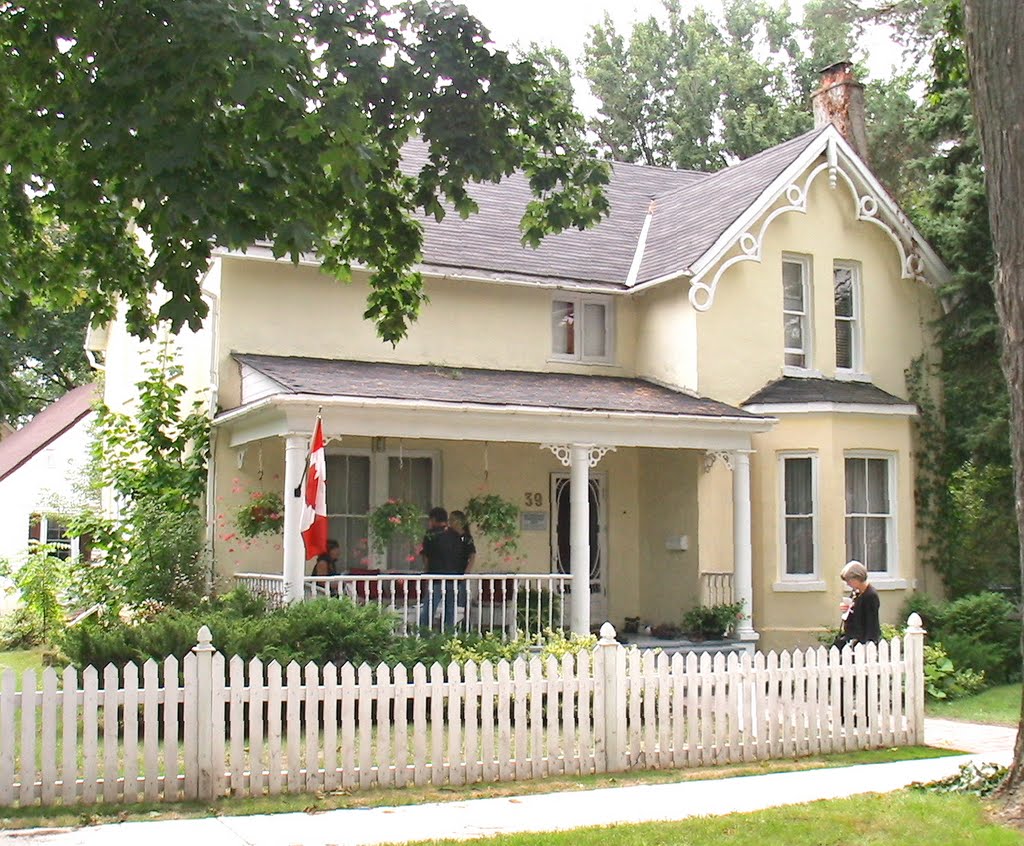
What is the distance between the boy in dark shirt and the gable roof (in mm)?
15876

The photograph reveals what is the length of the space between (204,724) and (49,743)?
41.4 inches

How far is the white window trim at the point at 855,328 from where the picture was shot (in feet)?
64.6

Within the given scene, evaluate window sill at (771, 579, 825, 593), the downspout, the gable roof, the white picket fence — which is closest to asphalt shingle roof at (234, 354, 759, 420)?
the downspout

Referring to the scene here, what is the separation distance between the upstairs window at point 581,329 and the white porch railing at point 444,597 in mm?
3907

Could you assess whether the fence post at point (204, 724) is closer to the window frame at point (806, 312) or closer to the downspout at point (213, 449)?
the downspout at point (213, 449)

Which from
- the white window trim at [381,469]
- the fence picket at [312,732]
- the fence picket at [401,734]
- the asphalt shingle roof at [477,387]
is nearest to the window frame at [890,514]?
the asphalt shingle roof at [477,387]

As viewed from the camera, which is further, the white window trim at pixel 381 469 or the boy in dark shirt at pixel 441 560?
the white window trim at pixel 381 469

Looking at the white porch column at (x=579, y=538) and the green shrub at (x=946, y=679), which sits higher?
the white porch column at (x=579, y=538)

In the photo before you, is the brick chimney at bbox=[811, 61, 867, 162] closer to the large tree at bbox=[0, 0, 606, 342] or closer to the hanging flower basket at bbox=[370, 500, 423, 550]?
the hanging flower basket at bbox=[370, 500, 423, 550]

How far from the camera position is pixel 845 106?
2227 centimetres

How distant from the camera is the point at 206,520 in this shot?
55.6 feet

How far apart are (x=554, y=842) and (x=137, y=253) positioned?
22.7ft

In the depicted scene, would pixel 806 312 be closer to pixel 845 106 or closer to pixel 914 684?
pixel 845 106

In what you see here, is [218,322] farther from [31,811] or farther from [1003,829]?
[1003,829]
